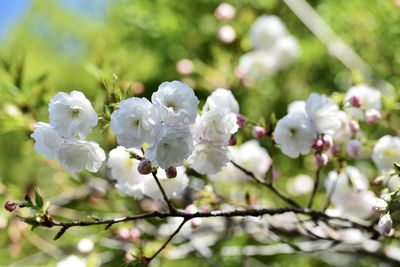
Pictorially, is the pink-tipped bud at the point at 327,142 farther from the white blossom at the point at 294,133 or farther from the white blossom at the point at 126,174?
the white blossom at the point at 126,174

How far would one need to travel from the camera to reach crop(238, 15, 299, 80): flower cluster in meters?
2.87

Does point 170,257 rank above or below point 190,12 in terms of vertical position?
below

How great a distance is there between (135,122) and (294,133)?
1.35ft

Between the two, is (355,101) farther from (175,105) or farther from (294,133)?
(175,105)

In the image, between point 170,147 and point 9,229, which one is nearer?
point 170,147

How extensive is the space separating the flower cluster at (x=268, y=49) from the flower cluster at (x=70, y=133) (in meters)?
1.65

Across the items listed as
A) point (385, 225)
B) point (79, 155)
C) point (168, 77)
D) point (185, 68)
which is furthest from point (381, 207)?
point (168, 77)

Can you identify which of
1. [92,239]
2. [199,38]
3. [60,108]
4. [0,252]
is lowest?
[0,252]

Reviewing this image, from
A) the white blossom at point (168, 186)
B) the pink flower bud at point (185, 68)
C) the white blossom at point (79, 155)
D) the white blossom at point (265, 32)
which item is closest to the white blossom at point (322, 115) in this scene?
the white blossom at point (168, 186)

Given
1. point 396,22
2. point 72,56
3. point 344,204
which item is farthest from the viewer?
point 72,56

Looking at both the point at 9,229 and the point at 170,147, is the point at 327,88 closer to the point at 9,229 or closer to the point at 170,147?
the point at 9,229

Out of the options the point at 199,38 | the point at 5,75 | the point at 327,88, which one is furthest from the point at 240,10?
the point at 5,75

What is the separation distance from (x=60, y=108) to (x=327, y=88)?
225cm

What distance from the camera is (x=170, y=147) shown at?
1138 millimetres
